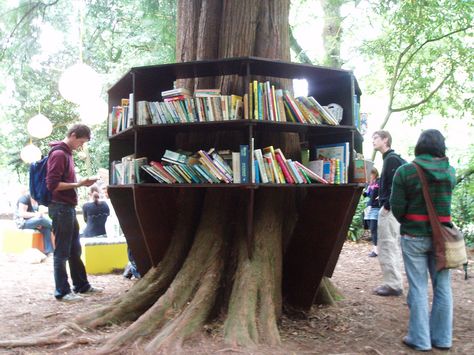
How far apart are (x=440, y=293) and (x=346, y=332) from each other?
814 mm

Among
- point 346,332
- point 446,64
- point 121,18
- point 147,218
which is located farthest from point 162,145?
point 446,64

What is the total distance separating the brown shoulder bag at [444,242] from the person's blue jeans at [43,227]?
7.51 meters

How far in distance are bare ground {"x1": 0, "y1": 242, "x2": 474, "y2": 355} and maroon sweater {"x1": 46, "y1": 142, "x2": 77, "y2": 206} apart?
111 cm

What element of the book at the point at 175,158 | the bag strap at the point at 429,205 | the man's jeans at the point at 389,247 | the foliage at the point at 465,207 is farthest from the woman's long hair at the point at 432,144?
the foliage at the point at 465,207

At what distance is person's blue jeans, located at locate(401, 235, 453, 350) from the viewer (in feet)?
11.3

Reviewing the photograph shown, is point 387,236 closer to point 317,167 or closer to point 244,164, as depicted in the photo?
point 317,167

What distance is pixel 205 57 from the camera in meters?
4.40

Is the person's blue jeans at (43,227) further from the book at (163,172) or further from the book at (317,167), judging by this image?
the book at (317,167)

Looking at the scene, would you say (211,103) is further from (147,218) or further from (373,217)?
(373,217)

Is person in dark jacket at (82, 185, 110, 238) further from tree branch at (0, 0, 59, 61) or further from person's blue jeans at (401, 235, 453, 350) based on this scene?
person's blue jeans at (401, 235, 453, 350)

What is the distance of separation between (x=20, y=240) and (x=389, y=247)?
23.5 feet

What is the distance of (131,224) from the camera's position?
15.4 feet

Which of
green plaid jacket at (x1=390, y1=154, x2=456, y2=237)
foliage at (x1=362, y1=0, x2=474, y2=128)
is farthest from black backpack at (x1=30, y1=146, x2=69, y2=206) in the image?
foliage at (x1=362, y1=0, x2=474, y2=128)

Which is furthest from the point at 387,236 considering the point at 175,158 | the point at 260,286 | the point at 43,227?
the point at 43,227
